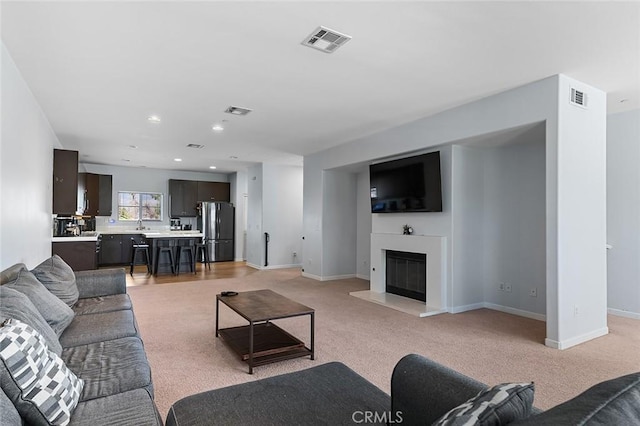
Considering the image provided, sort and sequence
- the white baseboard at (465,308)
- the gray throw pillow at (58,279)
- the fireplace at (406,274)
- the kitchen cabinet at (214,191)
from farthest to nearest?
the kitchen cabinet at (214,191), the fireplace at (406,274), the white baseboard at (465,308), the gray throw pillow at (58,279)

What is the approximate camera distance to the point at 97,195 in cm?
903

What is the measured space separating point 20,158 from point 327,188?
4.94 metres

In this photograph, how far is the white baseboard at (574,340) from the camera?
3.43m

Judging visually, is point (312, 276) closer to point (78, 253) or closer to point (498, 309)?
point (498, 309)

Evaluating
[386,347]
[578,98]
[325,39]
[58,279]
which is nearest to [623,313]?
[578,98]

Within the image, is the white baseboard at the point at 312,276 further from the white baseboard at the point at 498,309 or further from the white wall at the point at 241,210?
the white wall at the point at 241,210

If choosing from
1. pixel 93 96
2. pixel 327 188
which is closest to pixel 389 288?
pixel 327 188

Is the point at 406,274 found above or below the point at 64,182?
below

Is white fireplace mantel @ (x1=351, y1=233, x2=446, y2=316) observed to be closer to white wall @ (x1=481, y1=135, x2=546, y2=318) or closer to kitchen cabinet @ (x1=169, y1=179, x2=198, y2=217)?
white wall @ (x1=481, y1=135, x2=546, y2=318)

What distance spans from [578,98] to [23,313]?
15.5ft

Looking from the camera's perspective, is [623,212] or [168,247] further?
[168,247]

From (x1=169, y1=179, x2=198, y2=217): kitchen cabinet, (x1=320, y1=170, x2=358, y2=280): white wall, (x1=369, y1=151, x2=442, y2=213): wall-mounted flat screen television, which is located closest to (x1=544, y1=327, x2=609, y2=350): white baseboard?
(x1=369, y1=151, x2=442, y2=213): wall-mounted flat screen television

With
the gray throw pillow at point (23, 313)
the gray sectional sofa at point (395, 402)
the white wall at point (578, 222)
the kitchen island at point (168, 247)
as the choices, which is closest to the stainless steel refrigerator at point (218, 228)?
the kitchen island at point (168, 247)

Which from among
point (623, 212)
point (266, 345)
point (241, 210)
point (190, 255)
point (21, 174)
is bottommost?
point (266, 345)
